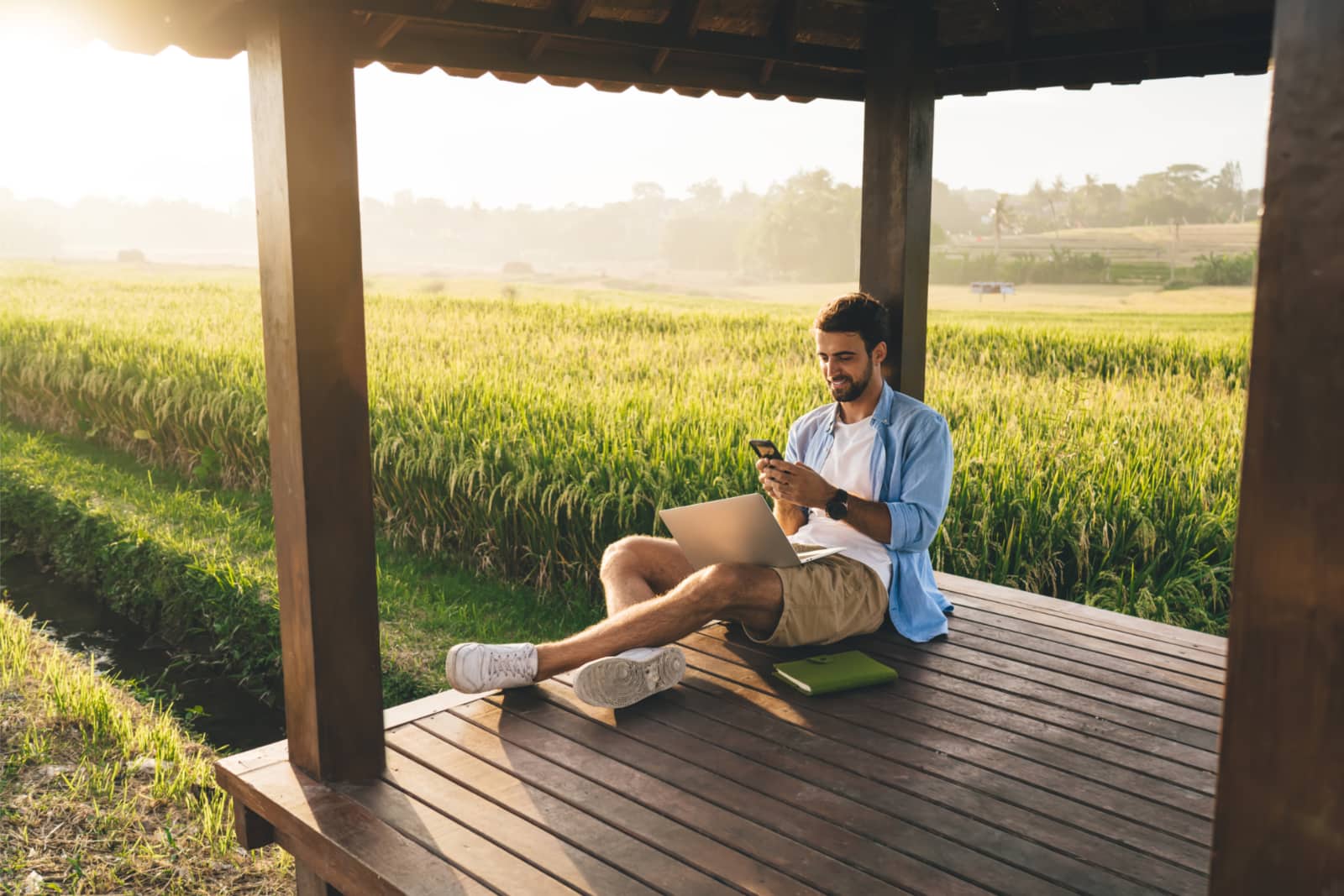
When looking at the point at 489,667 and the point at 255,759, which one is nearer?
the point at 255,759

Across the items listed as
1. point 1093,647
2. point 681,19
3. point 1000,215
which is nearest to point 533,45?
point 681,19

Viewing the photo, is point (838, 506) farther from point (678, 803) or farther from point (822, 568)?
point (678, 803)

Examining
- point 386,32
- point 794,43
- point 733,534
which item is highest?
point 794,43

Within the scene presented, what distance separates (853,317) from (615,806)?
1633mm

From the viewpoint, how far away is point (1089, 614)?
3822 millimetres

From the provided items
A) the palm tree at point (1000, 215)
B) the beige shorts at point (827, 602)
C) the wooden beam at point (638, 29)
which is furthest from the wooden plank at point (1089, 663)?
the palm tree at point (1000, 215)

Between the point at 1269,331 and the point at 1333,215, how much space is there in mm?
117

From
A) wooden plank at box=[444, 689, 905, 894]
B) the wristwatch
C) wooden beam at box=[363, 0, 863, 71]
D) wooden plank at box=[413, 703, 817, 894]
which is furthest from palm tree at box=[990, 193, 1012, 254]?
wooden plank at box=[413, 703, 817, 894]

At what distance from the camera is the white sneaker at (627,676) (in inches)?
113

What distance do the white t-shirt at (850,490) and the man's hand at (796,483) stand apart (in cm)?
13

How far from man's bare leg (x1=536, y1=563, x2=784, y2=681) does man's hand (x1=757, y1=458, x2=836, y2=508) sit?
0.76ft

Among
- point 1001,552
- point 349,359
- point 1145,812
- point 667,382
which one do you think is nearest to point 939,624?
point 1145,812

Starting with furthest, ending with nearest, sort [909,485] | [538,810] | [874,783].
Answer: [909,485], [874,783], [538,810]

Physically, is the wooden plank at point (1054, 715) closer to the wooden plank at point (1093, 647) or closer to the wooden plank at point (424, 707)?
the wooden plank at point (1093, 647)
